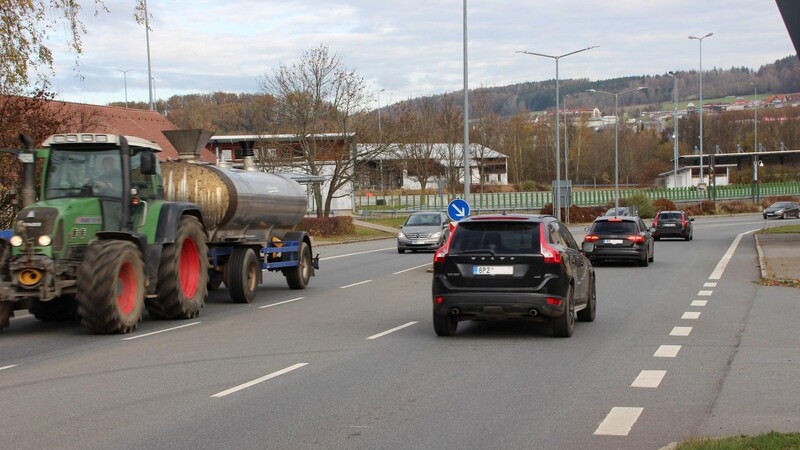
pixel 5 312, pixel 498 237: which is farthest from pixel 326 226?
pixel 498 237

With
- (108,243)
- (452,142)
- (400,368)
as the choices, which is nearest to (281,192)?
(108,243)

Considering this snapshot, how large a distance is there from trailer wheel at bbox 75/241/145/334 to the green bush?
3334 cm

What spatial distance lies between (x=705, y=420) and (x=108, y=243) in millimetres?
9070

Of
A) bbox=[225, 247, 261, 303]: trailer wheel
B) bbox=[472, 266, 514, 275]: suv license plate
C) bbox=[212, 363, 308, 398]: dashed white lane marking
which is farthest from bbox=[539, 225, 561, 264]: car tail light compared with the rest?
bbox=[225, 247, 261, 303]: trailer wheel

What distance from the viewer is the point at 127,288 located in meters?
14.5

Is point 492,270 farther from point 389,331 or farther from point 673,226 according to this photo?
point 673,226

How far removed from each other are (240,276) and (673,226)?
3134 cm

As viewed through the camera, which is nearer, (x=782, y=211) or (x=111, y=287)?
(x=111, y=287)

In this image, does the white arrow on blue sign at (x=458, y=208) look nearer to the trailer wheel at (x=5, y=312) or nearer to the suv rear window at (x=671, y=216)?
the trailer wheel at (x=5, y=312)

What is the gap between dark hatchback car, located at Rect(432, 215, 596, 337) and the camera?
12828mm

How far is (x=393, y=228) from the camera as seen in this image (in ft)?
201

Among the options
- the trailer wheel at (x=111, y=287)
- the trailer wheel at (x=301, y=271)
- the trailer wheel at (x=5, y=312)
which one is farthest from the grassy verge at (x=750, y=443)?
the trailer wheel at (x=301, y=271)

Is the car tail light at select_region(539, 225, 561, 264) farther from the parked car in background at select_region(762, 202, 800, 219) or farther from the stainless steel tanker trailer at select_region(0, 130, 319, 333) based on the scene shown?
the parked car in background at select_region(762, 202, 800, 219)

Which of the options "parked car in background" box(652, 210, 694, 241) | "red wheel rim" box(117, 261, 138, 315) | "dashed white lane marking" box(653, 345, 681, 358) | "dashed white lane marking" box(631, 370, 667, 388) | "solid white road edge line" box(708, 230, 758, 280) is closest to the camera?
"dashed white lane marking" box(631, 370, 667, 388)
